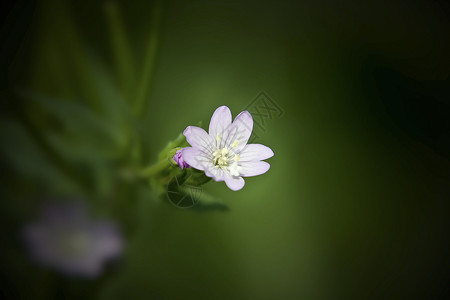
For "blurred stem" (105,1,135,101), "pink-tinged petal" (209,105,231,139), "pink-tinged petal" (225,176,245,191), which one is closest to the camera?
"pink-tinged petal" (225,176,245,191)

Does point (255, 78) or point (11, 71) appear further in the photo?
point (255, 78)

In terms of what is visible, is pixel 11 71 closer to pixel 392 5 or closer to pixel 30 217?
pixel 30 217

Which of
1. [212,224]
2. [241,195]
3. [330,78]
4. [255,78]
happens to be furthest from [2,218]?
[330,78]

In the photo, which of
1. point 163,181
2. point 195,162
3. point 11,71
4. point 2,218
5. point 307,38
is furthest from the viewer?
point 307,38

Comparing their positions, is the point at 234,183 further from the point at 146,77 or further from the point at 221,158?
the point at 146,77

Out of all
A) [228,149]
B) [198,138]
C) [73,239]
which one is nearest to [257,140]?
[228,149]

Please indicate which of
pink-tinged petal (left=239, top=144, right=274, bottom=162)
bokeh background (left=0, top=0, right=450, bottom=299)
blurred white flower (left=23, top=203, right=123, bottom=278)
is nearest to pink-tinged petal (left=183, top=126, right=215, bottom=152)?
pink-tinged petal (left=239, top=144, right=274, bottom=162)

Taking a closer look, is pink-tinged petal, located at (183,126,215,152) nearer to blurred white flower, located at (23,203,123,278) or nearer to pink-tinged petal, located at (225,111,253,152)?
pink-tinged petal, located at (225,111,253,152)
